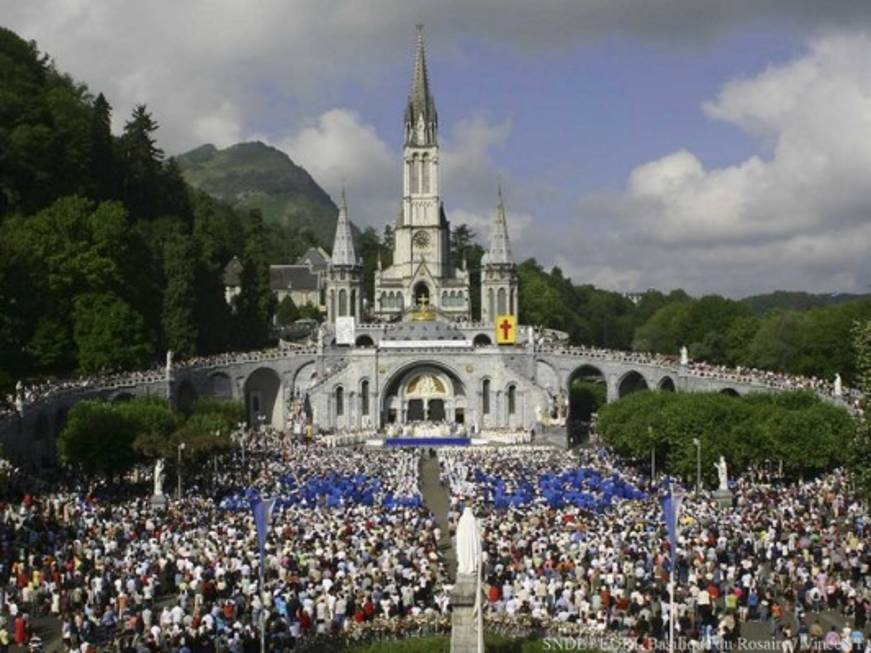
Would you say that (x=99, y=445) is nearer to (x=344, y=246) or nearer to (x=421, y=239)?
(x=344, y=246)

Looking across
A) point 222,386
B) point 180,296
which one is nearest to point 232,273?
point 222,386

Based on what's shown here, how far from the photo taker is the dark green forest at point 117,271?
65188 mm

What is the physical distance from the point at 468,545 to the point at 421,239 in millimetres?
101829

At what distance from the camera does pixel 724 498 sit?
42906 mm

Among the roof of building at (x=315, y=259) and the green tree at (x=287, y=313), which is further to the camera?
the roof of building at (x=315, y=259)

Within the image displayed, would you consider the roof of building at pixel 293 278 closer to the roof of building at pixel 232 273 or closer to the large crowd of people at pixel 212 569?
the roof of building at pixel 232 273

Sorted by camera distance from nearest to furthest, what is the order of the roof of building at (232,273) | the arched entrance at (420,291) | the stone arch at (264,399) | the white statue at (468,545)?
the white statue at (468,545), the stone arch at (264,399), the roof of building at (232,273), the arched entrance at (420,291)

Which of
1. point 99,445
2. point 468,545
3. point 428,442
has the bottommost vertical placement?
point 468,545

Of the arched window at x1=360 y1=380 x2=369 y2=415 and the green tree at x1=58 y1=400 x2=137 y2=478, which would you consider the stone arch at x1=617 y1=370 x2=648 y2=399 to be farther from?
the green tree at x1=58 y1=400 x2=137 y2=478

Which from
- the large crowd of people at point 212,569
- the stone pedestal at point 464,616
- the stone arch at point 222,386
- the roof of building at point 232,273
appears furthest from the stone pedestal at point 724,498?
the roof of building at point 232,273

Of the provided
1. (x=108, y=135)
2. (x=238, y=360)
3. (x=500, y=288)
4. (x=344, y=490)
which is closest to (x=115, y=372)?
(x=238, y=360)

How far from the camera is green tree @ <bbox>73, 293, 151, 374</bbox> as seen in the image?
65.7 metres

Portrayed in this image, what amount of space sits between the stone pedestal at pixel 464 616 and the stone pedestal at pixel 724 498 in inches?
925

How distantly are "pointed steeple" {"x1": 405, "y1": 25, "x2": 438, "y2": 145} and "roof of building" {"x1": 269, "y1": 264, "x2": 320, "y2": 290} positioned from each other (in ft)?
122
